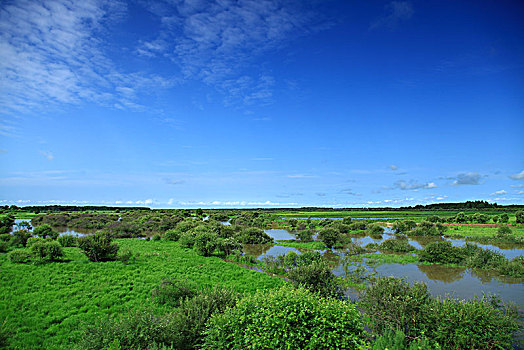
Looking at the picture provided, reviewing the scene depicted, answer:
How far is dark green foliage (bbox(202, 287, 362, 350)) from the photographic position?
709cm

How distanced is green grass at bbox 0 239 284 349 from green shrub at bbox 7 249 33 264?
534mm

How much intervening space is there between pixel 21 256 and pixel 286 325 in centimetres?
2606

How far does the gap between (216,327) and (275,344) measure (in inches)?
87.4

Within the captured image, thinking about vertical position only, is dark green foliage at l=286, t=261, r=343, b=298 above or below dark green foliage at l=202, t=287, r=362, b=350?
below

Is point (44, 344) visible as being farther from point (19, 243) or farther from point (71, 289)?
point (19, 243)

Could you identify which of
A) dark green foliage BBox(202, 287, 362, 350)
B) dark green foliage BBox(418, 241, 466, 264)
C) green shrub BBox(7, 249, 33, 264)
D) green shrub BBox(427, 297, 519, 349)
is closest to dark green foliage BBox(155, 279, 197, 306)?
dark green foliage BBox(202, 287, 362, 350)

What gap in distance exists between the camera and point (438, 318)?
9.53m

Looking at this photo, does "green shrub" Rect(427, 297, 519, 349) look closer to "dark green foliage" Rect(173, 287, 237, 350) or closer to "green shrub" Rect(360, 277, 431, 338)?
"green shrub" Rect(360, 277, 431, 338)

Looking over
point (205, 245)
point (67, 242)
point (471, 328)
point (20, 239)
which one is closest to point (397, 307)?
point (471, 328)

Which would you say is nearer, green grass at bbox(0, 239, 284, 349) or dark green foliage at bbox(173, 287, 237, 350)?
dark green foliage at bbox(173, 287, 237, 350)

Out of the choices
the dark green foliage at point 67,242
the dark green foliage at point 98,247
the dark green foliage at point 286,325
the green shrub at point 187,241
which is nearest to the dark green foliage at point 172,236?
the green shrub at point 187,241

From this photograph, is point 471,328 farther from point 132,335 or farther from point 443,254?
point 443,254

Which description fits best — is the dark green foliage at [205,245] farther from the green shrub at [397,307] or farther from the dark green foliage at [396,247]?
the dark green foliage at [396,247]

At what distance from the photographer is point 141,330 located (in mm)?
8188
